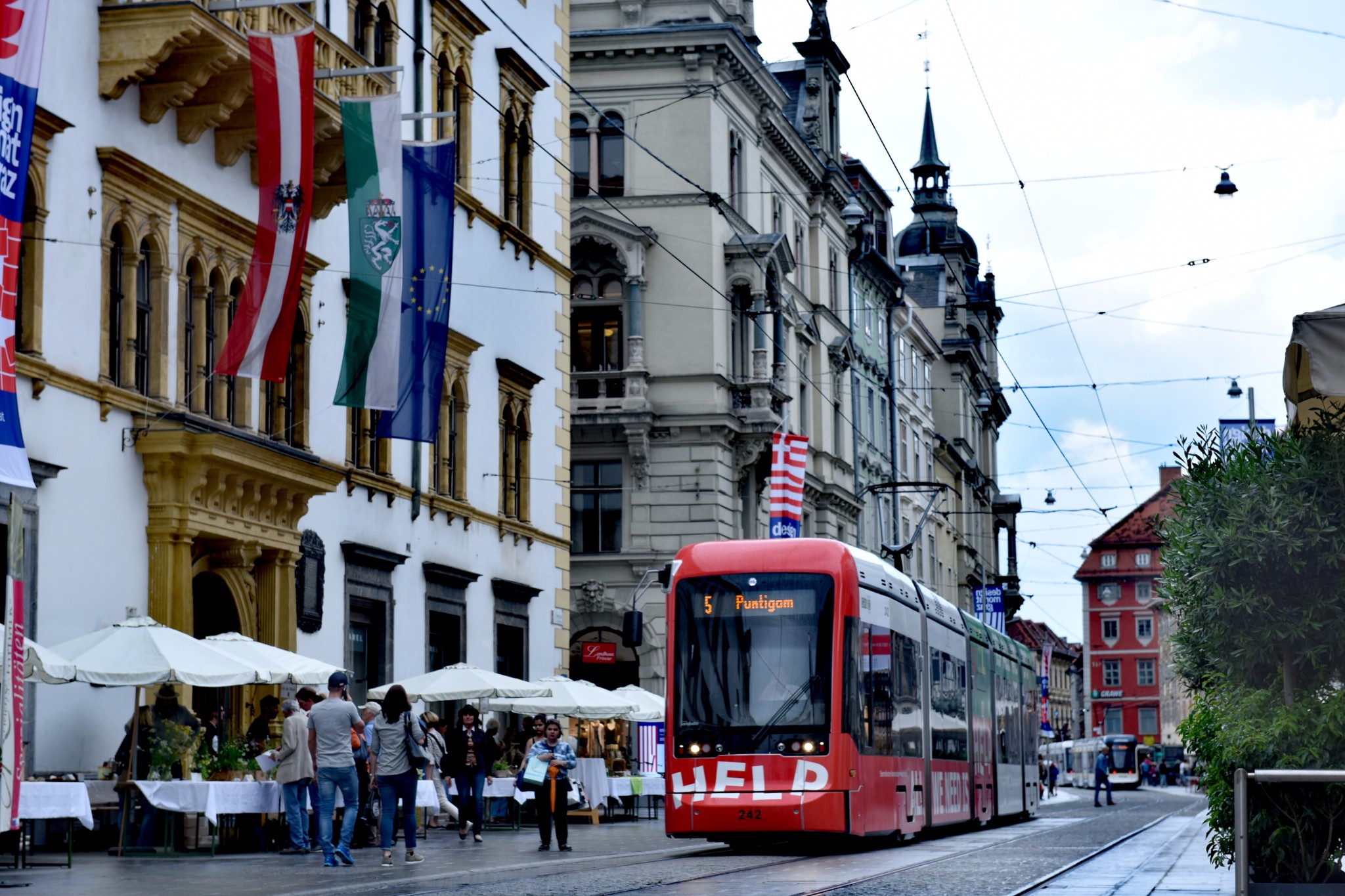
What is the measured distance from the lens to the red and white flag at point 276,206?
20906 mm

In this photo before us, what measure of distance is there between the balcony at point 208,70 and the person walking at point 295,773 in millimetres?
6511

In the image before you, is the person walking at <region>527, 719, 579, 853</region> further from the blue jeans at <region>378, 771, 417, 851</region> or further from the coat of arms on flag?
the coat of arms on flag

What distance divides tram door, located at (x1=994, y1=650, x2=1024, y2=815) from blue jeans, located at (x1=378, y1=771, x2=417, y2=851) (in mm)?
14676

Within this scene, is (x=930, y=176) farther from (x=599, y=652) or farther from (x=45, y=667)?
(x=45, y=667)

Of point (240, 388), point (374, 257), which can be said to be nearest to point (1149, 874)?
point (374, 257)

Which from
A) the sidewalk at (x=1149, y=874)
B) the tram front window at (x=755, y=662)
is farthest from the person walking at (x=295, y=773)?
the sidewalk at (x=1149, y=874)

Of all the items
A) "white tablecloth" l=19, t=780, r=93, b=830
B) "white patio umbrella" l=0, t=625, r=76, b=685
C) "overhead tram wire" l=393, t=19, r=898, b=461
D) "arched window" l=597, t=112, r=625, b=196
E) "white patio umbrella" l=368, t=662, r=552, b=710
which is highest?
"arched window" l=597, t=112, r=625, b=196

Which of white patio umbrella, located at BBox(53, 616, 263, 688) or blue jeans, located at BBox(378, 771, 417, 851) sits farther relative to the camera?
blue jeans, located at BBox(378, 771, 417, 851)

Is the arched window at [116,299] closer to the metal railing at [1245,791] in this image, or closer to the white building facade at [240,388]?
the white building facade at [240,388]

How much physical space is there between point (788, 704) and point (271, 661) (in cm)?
538

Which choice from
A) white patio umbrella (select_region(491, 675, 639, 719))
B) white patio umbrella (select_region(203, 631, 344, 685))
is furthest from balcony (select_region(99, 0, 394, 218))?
white patio umbrella (select_region(491, 675, 639, 719))

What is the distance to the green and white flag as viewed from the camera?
74.3 feet

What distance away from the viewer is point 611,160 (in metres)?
47.2

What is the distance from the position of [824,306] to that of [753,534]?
34.5ft
